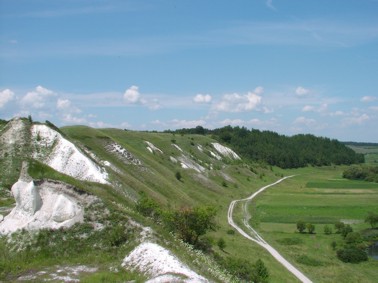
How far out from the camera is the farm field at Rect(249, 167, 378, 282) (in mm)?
49062

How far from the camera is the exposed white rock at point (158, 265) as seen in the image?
1994 centimetres

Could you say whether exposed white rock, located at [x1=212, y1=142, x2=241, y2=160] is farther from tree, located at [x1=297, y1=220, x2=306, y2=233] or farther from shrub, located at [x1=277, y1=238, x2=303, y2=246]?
shrub, located at [x1=277, y1=238, x2=303, y2=246]

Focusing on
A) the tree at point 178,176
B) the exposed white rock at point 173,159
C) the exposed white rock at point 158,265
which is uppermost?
the exposed white rock at point 173,159

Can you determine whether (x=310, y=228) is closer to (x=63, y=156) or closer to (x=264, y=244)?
(x=264, y=244)

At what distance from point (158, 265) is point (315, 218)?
65600 mm

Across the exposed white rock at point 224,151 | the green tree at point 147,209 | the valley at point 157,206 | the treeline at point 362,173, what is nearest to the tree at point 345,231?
the valley at point 157,206

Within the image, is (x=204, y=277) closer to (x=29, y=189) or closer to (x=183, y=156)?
(x=29, y=189)

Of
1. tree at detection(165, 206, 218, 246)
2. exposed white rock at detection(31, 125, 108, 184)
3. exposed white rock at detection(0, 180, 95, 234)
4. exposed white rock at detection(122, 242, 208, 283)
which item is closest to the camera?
exposed white rock at detection(122, 242, 208, 283)

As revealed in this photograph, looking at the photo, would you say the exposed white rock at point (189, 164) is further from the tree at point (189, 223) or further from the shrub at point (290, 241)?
the tree at point (189, 223)

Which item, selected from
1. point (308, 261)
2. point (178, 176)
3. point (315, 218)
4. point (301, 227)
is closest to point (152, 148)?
point (178, 176)

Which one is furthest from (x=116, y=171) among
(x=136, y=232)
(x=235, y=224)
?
(x=136, y=232)

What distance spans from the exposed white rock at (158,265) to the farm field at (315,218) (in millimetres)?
26827

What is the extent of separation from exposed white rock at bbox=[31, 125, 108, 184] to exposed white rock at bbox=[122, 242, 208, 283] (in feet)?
96.7

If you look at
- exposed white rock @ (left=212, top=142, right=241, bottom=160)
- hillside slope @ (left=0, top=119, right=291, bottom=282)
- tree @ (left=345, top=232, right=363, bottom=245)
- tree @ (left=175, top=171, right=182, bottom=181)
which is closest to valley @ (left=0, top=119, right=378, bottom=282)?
hillside slope @ (left=0, top=119, right=291, bottom=282)
